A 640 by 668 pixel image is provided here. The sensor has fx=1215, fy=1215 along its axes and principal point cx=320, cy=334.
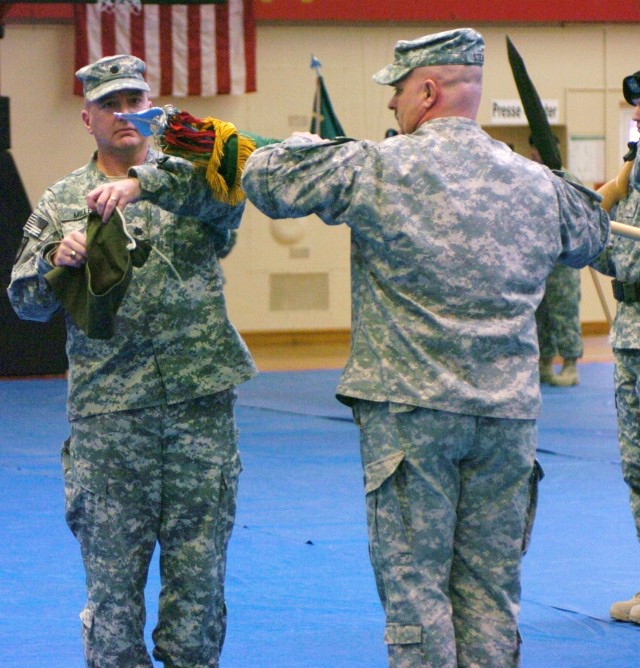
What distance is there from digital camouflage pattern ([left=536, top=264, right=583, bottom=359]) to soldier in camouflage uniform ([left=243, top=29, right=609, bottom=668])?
8.17 meters

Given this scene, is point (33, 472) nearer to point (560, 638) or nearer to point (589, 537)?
point (589, 537)

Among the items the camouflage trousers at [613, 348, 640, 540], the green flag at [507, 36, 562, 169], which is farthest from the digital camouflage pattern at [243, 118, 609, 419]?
the camouflage trousers at [613, 348, 640, 540]

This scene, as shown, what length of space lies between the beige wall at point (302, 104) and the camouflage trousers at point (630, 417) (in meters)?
9.94

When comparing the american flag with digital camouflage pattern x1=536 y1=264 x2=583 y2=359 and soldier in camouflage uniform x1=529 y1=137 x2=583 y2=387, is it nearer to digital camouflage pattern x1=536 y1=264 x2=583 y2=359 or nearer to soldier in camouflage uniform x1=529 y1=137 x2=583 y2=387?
soldier in camouflage uniform x1=529 y1=137 x2=583 y2=387

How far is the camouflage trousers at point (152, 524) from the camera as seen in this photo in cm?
330

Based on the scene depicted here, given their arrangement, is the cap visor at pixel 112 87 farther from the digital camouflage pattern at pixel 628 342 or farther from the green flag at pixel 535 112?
the digital camouflage pattern at pixel 628 342

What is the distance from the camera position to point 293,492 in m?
6.84

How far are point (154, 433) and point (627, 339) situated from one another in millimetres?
2009

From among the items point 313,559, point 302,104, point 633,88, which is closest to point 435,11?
point 302,104

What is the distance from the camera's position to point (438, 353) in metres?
2.88

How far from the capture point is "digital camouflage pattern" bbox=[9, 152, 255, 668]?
10.8 ft

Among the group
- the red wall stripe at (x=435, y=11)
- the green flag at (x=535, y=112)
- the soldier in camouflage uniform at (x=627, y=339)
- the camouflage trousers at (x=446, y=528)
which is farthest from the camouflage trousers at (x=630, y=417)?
the red wall stripe at (x=435, y=11)

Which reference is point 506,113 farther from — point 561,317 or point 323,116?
point 561,317

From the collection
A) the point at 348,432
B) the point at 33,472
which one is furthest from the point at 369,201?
the point at 348,432
